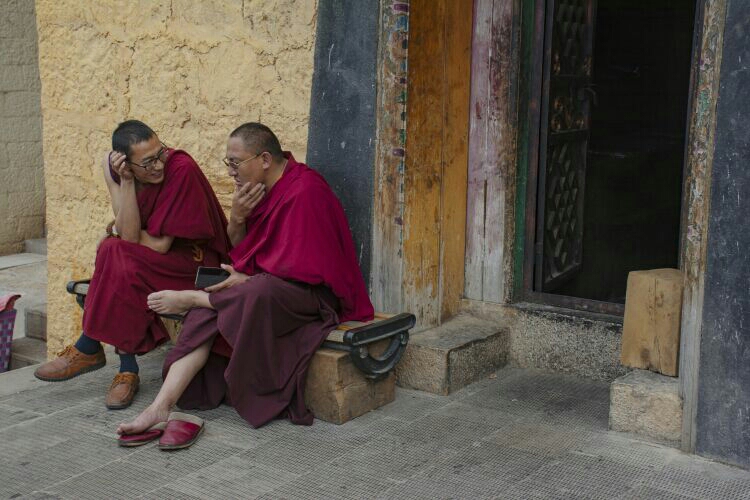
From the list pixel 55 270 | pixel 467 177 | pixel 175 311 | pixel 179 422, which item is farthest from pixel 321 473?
pixel 55 270

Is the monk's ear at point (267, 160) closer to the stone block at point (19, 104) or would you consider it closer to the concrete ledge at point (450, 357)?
the concrete ledge at point (450, 357)

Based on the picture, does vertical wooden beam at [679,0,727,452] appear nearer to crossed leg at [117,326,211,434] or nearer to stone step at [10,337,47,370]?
crossed leg at [117,326,211,434]

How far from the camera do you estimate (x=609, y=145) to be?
775cm

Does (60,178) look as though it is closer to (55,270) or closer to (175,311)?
(55,270)

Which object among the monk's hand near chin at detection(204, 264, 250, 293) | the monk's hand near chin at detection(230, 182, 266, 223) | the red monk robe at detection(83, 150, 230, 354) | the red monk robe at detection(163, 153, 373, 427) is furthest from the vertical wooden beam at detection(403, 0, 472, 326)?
the red monk robe at detection(83, 150, 230, 354)

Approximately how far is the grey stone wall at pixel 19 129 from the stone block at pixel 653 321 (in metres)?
6.98

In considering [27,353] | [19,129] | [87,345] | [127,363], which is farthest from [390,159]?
[19,129]

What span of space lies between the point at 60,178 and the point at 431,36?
265 cm

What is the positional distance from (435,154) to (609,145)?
338 cm

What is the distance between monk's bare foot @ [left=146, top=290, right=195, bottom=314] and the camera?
13.9 ft

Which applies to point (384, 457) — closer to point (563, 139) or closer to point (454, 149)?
point (454, 149)

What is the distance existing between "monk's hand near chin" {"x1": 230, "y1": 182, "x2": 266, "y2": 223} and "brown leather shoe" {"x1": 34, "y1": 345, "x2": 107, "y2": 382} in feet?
4.10

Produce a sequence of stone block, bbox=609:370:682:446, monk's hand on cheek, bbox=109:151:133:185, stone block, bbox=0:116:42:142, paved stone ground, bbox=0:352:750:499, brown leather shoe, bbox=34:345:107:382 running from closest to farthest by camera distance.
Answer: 1. paved stone ground, bbox=0:352:750:499
2. stone block, bbox=609:370:682:446
3. monk's hand on cheek, bbox=109:151:133:185
4. brown leather shoe, bbox=34:345:107:382
5. stone block, bbox=0:116:42:142

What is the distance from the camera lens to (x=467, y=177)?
16.4ft
